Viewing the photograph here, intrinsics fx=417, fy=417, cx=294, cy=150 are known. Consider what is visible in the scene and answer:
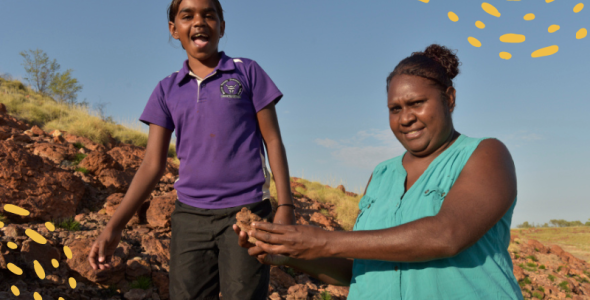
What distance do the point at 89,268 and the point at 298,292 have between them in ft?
7.22

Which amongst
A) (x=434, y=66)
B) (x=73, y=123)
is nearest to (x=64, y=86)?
(x=73, y=123)

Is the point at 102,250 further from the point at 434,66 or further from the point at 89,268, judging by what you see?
the point at 434,66

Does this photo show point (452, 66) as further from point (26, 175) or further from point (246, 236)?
point (26, 175)

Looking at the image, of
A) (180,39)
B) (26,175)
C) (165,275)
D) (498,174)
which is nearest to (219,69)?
(180,39)

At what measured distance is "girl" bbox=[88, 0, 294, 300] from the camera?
7.41 ft

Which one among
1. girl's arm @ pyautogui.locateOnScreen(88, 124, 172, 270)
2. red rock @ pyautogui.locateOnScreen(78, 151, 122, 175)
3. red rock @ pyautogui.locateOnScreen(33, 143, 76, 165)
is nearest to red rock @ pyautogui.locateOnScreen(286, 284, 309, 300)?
girl's arm @ pyautogui.locateOnScreen(88, 124, 172, 270)

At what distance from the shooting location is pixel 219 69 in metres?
2.48

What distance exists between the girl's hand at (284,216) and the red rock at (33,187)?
4124mm

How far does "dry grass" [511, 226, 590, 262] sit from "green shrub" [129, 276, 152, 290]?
36.5 ft

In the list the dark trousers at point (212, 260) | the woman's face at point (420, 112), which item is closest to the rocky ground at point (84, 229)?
the dark trousers at point (212, 260)

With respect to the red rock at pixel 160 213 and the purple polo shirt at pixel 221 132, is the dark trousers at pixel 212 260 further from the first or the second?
the red rock at pixel 160 213

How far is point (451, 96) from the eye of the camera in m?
1.74

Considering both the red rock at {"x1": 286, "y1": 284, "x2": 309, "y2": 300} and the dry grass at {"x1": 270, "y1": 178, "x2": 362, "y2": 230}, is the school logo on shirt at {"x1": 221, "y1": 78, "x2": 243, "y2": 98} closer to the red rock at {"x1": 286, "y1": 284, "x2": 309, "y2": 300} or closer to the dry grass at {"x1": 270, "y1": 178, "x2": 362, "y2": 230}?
the red rock at {"x1": 286, "y1": 284, "x2": 309, "y2": 300}

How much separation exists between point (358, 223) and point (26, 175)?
5.04 meters
